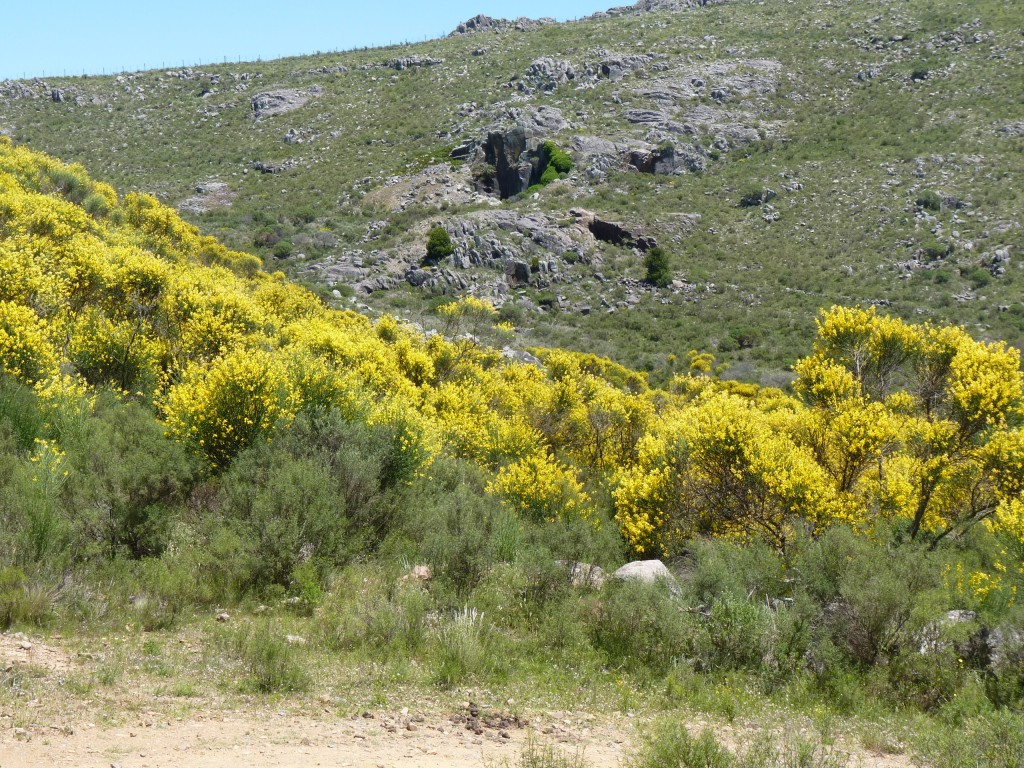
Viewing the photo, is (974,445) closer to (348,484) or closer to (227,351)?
(348,484)

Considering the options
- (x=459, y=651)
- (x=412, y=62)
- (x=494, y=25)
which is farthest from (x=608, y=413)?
(x=494, y=25)

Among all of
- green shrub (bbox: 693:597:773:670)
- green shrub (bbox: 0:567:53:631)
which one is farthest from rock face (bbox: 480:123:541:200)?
green shrub (bbox: 0:567:53:631)

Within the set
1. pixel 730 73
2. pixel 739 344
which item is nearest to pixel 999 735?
pixel 739 344

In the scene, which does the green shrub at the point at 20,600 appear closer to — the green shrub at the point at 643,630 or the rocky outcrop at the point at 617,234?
the green shrub at the point at 643,630

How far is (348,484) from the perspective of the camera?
32.7 feet

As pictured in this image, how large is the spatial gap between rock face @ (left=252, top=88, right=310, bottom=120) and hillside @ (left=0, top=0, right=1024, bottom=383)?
0.26m

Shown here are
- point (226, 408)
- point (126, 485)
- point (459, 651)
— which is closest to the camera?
point (459, 651)

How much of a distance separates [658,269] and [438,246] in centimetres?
1484

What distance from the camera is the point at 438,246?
44562 millimetres

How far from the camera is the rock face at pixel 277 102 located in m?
63.9

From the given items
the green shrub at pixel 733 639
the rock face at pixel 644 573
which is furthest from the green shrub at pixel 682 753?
the rock face at pixel 644 573

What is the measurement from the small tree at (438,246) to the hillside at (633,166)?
70 centimetres

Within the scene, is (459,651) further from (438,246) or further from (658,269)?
(658,269)

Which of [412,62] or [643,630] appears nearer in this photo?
[643,630]
